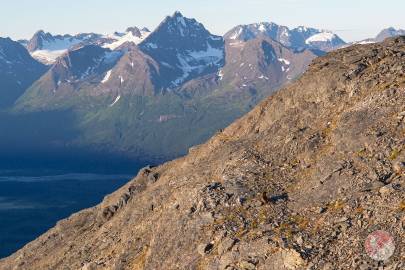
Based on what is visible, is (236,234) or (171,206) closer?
(236,234)

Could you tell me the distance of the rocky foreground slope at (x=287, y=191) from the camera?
48.9 meters

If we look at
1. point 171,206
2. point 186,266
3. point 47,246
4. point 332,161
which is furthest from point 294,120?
point 47,246

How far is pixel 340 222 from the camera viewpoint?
49406 mm

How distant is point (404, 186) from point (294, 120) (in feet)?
75.3

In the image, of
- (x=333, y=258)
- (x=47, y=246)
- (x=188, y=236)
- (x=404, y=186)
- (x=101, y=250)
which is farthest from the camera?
(x=47, y=246)

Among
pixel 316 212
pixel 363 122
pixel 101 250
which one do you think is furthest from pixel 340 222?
pixel 101 250

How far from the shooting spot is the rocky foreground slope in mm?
48938

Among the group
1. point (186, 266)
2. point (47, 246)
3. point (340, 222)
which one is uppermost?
point (340, 222)

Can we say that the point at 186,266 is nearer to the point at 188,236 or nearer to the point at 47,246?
the point at 188,236

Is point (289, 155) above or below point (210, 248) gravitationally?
above

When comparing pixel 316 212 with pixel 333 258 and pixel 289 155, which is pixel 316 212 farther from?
pixel 289 155

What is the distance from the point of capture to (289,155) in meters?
64.2

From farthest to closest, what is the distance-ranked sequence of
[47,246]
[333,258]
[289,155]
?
[47,246], [289,155], [333,258]

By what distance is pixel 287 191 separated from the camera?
58281 millimetres
